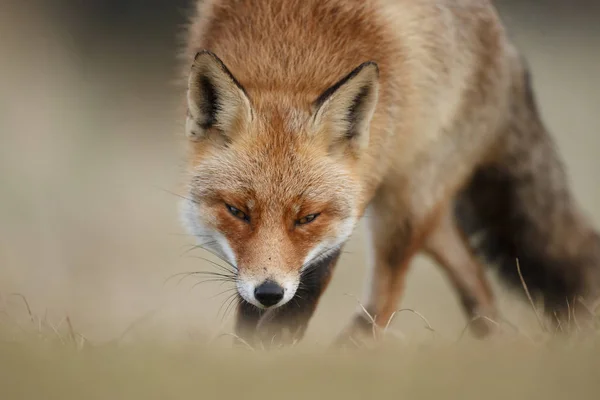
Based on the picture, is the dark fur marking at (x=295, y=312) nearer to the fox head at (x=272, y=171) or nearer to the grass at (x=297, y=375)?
the fox head at (x=272, y=171)

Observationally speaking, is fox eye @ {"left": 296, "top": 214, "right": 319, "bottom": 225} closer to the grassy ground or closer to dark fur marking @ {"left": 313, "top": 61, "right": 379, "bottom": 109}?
dark fur marking @ {"left": 313, "top": 61, "right": 379, "bottom": 109}

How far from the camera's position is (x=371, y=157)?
443 cm

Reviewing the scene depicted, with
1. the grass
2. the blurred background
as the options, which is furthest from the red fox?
the blurred background

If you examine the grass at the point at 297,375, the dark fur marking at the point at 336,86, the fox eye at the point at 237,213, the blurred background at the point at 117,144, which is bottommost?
the blurred background at the point at 117,144

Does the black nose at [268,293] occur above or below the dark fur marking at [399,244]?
above

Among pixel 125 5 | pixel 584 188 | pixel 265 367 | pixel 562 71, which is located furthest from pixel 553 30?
pixel 265 367

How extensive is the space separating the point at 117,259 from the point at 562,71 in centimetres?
630

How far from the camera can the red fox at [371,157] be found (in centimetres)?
397

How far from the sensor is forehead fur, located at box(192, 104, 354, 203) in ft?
13.0

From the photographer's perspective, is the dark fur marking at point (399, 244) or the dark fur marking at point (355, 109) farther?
the dark fur marking at point (399, 244)

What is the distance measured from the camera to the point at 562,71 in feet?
36.1

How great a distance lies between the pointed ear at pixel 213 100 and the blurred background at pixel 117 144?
482 centimetres

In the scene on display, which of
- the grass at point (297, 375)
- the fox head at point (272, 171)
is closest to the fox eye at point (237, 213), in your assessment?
the fox head at point (272, 171)

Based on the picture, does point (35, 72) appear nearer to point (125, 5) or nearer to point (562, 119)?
point (125, 5)
